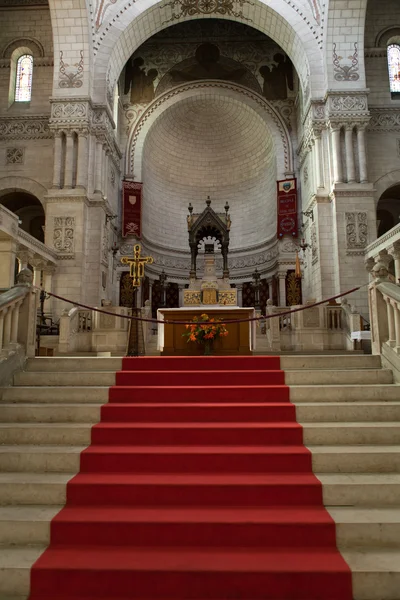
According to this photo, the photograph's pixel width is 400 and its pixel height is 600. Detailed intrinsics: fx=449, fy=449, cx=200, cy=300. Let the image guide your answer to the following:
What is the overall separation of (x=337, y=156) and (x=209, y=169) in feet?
33.2

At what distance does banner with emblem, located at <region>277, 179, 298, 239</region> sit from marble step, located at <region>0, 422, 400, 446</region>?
1699 centimetres

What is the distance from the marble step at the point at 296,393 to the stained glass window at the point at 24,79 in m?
18.2

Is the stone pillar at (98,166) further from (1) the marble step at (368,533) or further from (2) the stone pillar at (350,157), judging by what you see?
(1) the marble step at (368,533)

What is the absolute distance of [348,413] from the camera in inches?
198

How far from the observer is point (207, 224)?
17.1 metres

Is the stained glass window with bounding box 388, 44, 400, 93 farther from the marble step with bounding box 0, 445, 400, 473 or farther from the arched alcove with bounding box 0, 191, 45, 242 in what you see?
the marble step with bounding box 0, 445, 400, 473

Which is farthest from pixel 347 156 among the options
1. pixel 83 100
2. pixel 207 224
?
pixel 83 100

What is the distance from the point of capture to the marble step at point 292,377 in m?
5.74

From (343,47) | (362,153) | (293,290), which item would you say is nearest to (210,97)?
(343,47)

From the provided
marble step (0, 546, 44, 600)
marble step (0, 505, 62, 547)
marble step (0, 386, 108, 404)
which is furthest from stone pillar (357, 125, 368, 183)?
marble step (0, 546, 44, 600)

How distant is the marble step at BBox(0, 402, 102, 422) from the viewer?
16.8 feet

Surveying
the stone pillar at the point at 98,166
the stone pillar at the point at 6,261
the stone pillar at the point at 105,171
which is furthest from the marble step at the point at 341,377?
the stone pillar at the point at 105,171

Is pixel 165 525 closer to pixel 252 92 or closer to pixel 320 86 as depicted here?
pixel 320 86

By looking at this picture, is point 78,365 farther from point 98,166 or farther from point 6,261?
point 98,166
